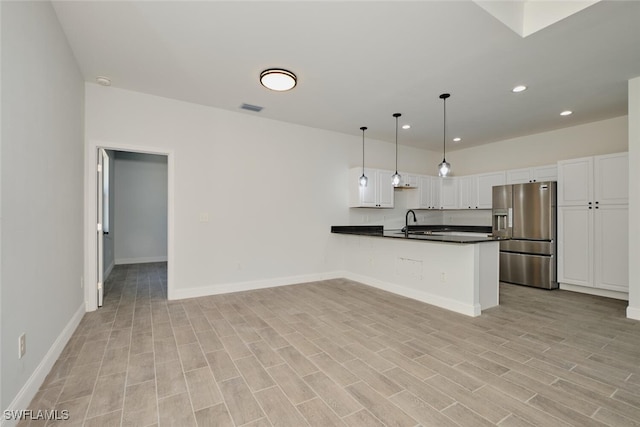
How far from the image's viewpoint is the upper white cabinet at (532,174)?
511cm

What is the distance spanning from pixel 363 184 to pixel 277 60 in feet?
9.36

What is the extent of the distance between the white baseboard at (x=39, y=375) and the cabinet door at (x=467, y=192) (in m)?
7.01

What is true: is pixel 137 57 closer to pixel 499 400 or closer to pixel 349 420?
pixel 349 420

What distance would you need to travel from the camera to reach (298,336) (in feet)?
9.45

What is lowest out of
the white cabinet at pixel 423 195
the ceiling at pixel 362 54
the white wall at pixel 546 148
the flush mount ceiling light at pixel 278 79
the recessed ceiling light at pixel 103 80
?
the white cabinet at pixel 423 195

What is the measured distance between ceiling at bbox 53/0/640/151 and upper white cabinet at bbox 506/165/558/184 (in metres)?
1.06

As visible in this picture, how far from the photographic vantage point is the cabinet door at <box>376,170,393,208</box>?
582cm

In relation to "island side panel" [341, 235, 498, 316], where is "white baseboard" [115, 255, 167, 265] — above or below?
below

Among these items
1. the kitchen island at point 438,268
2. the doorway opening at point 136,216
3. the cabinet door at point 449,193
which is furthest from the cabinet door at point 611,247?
the doorway opening at point 136,216

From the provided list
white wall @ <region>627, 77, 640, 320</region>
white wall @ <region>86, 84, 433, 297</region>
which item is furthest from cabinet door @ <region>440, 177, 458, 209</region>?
white wall @ <region>627, 77, 640, 320</region>

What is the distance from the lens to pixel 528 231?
200 inches

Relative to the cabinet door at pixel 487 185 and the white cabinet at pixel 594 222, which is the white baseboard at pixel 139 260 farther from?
the white cabinet at pixel 594 222

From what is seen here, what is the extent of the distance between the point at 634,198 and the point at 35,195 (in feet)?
19.4

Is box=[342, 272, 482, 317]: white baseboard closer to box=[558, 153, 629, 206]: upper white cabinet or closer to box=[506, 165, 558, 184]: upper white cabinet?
box=[558, 153, 629, 206]: upper white cabinet
